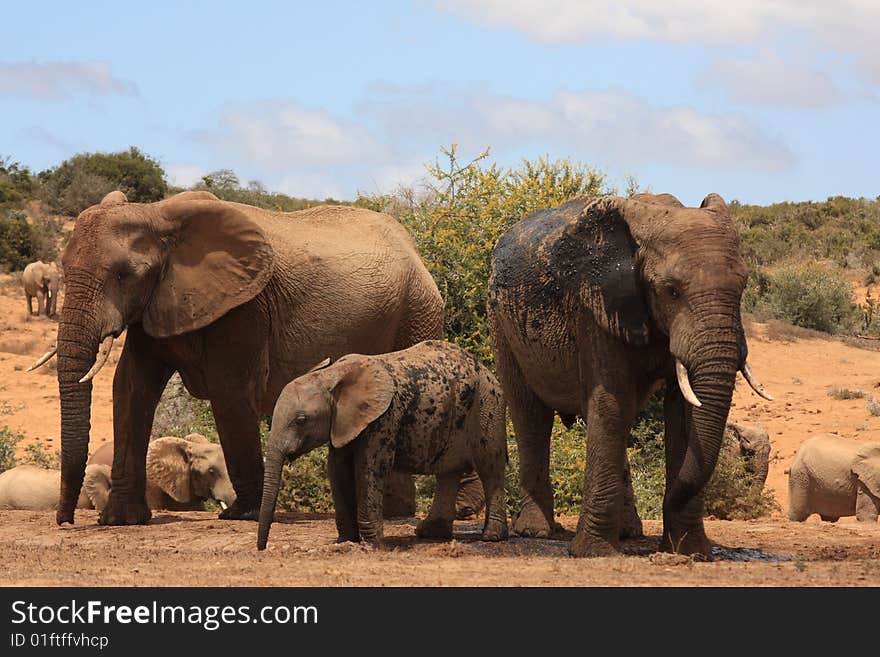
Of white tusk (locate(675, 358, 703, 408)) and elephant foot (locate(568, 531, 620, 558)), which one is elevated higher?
white tusk (locate(675, 358, 703, 408))

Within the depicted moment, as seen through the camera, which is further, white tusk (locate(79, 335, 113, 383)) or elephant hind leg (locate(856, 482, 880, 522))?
elephant hind leg (locate(856, 482, 880, 522))

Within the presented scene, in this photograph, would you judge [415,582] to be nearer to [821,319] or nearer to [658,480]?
[658,480]

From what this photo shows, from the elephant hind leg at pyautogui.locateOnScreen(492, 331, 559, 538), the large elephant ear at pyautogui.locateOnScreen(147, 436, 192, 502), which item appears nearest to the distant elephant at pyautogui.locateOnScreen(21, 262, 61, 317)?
the large elephant ear at pyautogui.locateOnScreen(147, 436, 192, 502)

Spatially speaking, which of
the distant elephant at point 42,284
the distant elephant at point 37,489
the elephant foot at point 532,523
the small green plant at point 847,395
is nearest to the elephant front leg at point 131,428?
the distant elephant at point 37,489

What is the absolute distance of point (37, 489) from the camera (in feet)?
48.6

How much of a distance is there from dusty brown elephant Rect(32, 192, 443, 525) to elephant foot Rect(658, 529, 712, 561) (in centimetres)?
395

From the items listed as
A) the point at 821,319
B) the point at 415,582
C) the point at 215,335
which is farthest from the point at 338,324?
the point at 821,319

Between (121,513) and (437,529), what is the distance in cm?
314

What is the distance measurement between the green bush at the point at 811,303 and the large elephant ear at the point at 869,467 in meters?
17.5

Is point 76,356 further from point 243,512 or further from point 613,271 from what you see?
point 613,271

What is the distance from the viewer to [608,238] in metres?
9.62

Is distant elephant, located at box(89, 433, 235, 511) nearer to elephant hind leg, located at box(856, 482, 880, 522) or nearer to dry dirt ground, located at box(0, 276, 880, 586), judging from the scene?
dry dirt ground, located at box(0, 276, 880, 586)

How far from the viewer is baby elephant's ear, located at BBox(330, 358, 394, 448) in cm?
951
